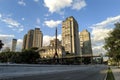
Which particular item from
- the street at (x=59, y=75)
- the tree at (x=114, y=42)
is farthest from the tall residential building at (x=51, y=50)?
the tree at (x=114, y=42)

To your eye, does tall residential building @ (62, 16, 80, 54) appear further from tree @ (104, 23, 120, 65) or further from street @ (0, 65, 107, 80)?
tree @ (104, 23, 120, 65)

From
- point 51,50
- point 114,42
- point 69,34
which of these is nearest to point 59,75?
point 114,42

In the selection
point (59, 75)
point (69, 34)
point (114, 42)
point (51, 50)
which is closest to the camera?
point (59, 75)

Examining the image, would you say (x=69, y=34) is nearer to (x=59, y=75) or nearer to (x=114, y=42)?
(x=114, y=42)

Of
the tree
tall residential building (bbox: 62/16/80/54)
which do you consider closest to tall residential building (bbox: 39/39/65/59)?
tall residential building (bbox: 62/16/80/54)

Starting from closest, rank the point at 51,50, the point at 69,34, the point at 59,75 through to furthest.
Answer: the point at 59,75 < the point at 69,34 < the point at 51,50

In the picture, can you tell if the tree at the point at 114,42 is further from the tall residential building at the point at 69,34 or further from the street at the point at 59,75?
the tall residential building at the point at 69,34

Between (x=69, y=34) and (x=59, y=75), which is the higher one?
(x=69, y=34)

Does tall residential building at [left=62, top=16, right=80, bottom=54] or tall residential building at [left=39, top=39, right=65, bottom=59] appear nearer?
tall residential building at [left=62, top=16, right=80, bottom=54]

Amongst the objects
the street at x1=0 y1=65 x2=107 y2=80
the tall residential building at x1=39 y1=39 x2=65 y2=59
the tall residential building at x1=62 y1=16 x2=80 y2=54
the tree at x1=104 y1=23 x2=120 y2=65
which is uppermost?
the tall residential building at x1=62 y1=16 x2=80 y2=54

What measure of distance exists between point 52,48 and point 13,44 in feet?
126

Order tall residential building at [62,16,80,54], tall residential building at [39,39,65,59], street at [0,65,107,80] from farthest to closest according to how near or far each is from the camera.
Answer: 1. tall residential building at [39,39,65,59]
2. tall residential building at [62,16,80,54]
3. street at [0,65,107,80]

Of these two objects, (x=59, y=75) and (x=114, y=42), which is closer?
(x=59, y=75)

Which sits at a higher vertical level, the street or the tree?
the tree
